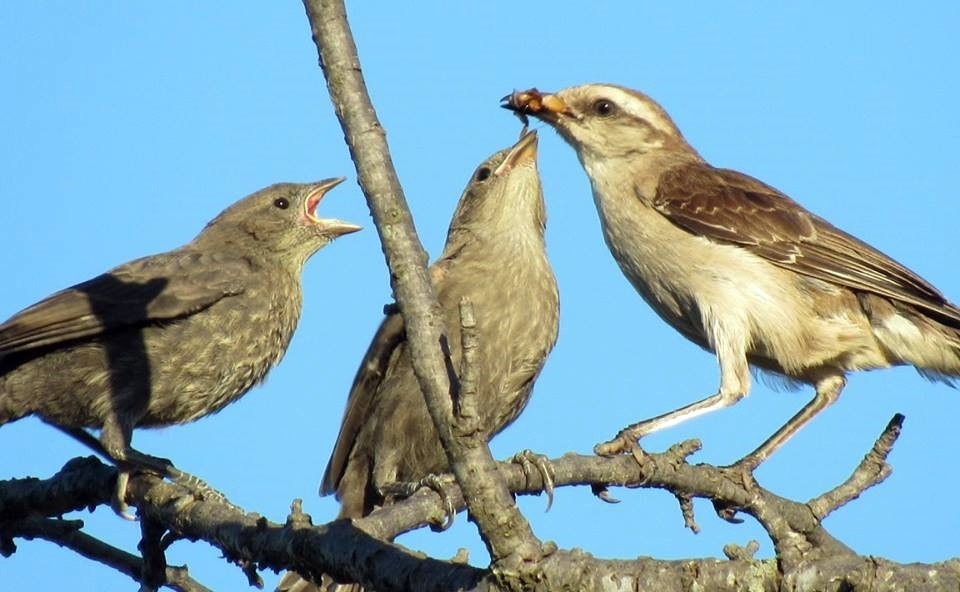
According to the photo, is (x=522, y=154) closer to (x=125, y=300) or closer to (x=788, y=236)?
(x=788, y=236)

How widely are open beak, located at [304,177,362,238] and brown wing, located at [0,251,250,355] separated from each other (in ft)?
2.33

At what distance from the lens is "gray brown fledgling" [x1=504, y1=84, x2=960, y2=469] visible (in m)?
7.13

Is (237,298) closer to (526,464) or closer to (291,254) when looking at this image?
(291,254)

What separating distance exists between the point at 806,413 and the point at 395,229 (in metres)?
4.28

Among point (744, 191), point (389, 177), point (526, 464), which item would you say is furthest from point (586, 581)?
point (744, 191)

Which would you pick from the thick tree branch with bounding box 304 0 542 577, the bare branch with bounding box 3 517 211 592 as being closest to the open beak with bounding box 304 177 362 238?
the bare branch with bounding box 3 517 211 592

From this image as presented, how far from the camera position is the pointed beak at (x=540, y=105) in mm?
8008

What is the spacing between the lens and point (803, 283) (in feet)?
24.4

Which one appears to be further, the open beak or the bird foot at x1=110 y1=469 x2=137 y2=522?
the open beak

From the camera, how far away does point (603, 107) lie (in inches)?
319

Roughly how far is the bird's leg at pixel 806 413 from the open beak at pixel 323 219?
338 cm

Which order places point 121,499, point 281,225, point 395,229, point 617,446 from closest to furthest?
point 395,229 → point 617,446 → point 121,499 → point 281,225

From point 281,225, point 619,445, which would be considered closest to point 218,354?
point 281,225

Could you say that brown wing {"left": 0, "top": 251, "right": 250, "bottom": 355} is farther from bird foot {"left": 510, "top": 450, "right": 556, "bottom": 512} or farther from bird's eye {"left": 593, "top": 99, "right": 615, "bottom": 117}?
bird foot {"left": 510, "top": 450, "right": 556, "bottom": 512}
